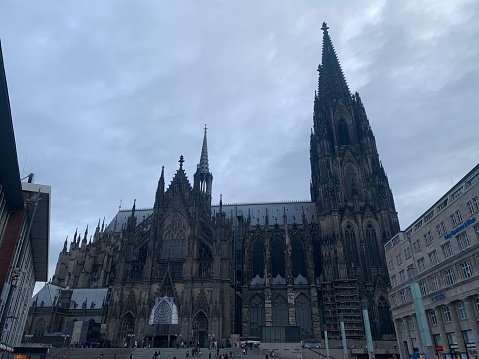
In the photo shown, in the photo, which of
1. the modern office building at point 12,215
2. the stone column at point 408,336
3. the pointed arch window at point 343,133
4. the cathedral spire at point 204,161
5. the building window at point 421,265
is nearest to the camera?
the modern office building at point 12,215

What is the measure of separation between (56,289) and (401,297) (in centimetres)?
5433

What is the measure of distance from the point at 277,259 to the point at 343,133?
2497 cm

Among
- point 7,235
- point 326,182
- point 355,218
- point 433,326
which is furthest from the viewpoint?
point 326,182

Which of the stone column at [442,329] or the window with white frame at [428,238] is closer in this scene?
the stone column at [442,329]

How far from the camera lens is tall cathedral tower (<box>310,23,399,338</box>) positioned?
5247 centimetres

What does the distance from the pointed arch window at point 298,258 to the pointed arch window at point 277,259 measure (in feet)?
5.32

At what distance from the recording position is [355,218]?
5728 cm

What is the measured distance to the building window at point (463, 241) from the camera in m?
30.9

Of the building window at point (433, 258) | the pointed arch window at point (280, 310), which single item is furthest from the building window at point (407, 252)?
the pointed arch window at point (280, 310)

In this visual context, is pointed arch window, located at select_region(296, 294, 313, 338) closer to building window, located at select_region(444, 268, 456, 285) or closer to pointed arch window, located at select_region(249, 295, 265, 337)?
pointed arch window, located at select_region(249, 295, 265, 337)

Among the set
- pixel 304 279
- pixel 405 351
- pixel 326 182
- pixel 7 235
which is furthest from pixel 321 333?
pixel 7 235

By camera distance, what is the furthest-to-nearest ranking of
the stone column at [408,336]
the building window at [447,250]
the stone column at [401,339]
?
the stone column at [401,339] < the stone column at [408,336] < the building window at [447,250]

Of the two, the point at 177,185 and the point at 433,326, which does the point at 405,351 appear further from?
the point at 177,185

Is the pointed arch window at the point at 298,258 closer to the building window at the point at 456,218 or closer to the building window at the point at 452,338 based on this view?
the building window at the point at 452,338
